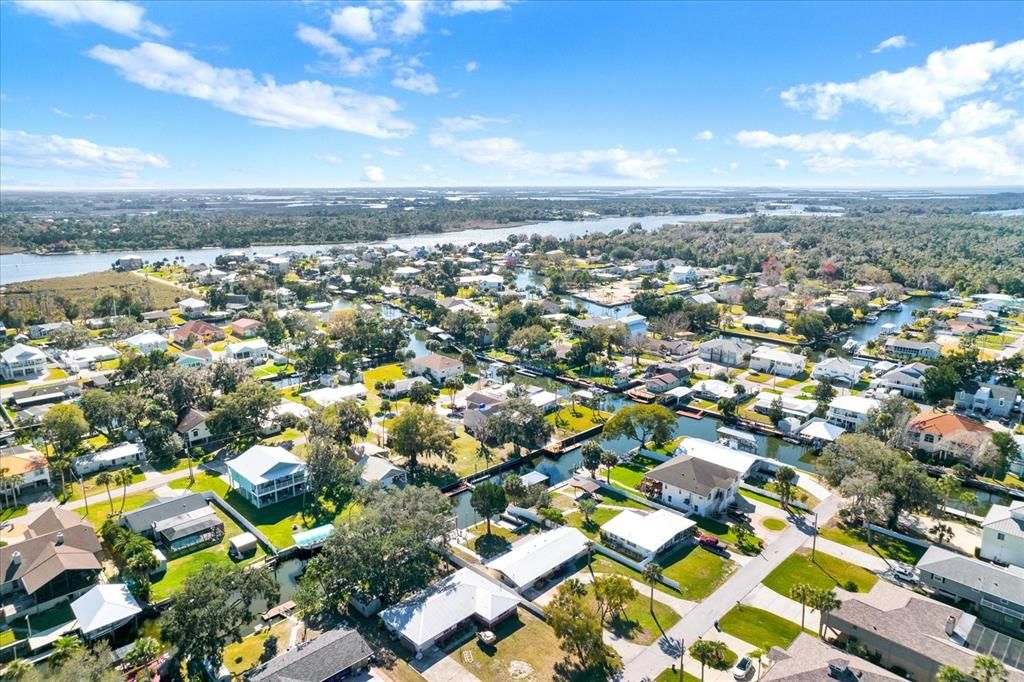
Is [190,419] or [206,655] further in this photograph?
[190,419]

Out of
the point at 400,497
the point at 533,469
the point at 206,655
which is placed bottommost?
the point at 533,469

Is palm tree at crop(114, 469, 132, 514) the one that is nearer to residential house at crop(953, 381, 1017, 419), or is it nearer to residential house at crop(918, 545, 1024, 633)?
residential house at crop(918, 545, 1024, 633)

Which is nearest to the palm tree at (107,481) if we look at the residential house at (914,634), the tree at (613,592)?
the tree at (613,592)

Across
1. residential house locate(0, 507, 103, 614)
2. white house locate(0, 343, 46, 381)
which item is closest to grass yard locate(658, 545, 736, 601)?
residential house locate(0, 507, 103, 614)

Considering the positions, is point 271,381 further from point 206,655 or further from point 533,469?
point 206,655

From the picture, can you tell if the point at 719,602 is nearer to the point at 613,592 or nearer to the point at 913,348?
the point at 613,592

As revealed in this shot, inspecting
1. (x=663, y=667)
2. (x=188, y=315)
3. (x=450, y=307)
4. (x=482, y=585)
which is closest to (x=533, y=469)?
(x=482, y=585)
